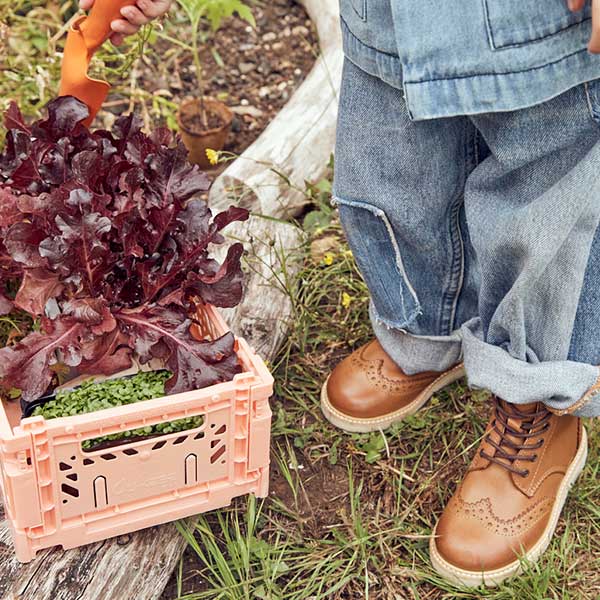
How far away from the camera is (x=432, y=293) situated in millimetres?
2010

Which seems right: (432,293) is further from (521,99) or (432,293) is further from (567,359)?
(521,99)

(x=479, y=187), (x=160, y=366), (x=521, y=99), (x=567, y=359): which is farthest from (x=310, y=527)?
(x=521, y=99)

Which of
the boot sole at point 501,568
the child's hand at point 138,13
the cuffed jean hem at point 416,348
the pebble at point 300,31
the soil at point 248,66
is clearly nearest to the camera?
the child's hand at point 138,13

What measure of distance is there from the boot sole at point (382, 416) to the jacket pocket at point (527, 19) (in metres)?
1.06

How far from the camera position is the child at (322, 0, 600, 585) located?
1.39 m

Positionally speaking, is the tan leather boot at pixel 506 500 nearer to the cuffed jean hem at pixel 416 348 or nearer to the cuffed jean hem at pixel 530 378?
the cuffed jean hem at pixel 530 378

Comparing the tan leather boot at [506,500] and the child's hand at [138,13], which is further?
the tan leather boot at [506,500]

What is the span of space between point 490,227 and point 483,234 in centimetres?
3

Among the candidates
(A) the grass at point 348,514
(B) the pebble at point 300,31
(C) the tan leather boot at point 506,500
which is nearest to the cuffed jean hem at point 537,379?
(C) the tan leather boot at point 506,500

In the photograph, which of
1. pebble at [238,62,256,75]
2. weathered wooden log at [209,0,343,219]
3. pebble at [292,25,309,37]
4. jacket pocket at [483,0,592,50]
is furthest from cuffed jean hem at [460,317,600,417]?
pebble at [292,25,309,37]

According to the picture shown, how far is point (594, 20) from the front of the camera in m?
1.25

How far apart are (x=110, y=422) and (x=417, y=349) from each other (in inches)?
32.3

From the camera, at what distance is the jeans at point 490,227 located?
1507 mm

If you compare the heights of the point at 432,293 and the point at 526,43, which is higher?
the point at 526,43
